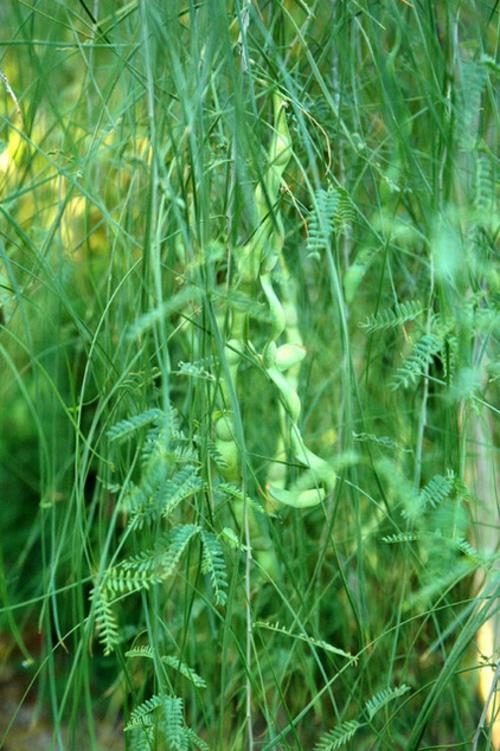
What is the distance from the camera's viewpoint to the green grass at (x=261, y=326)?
671 millimetres

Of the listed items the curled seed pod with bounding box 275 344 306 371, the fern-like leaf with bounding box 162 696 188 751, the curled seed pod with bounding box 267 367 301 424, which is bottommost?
the fern-like leaf with bounding box 162 696 188 751

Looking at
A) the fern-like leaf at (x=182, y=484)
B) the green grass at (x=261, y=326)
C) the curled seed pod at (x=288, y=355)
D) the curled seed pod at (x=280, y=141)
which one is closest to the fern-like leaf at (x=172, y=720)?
the green grass at (x=261, y=326)

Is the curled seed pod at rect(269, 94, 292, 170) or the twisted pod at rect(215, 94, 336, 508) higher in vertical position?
the curled seed pod at rect(269, 94, 292, 170)

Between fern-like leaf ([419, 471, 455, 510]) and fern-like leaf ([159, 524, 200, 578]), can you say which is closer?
fern-like leaf ([159, 524, 200, 578])

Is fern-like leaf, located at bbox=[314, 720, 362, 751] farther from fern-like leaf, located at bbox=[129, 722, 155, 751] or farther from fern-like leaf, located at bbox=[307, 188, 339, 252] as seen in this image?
fern-like leaf, located at bbox=[307, 188, 339, 252]

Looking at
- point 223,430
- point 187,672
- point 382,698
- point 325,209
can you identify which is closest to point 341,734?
point 382,698

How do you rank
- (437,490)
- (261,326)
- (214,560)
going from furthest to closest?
(261,326)
(437,490)
(214,560)

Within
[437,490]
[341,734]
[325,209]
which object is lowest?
[341,734]

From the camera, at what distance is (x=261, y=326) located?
3.52 feet

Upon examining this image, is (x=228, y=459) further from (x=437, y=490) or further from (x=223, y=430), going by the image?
(x=437, y=490)

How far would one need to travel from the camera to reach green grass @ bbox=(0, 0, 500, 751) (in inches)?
26.4

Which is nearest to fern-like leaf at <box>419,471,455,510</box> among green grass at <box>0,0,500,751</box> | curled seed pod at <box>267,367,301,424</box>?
green grass at <box>0,0,500,751</box>

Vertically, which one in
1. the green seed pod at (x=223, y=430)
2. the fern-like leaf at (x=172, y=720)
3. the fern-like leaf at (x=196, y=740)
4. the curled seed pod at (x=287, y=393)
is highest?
the curled seed pod at (x=287, y=393)

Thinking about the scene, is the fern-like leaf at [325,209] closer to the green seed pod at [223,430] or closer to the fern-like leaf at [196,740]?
the green seed pod at [223,430]
